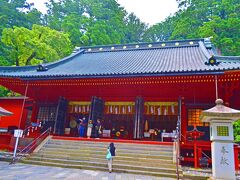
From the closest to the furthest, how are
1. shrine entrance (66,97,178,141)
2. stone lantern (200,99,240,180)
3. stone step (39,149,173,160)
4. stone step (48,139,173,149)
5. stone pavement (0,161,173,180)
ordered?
stone lantern (200,99,240,180) → stone pavement (0,161,173,180) → stone step (39,149,173,160) → stone step (48,139,173,149) → shrine entrance (66,97,178,141)

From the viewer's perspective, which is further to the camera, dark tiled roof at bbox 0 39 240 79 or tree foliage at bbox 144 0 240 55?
tree foliage at bbox 144 0 240 55

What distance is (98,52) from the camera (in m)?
20.7

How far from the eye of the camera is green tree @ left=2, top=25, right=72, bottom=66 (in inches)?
732

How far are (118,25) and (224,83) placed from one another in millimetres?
26964

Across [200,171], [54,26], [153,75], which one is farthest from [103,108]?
[54,26]

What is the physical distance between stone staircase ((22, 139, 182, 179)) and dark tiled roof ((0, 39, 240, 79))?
3863 mm

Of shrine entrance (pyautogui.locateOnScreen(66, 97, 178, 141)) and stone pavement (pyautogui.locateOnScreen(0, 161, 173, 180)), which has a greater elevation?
shrine entrance (pyautogui.locateOnScreen(66, 97, 178, 141))

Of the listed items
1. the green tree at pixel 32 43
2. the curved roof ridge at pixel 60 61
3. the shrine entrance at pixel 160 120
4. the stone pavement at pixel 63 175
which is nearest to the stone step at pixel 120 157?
the stone pavement at pixel 63 175

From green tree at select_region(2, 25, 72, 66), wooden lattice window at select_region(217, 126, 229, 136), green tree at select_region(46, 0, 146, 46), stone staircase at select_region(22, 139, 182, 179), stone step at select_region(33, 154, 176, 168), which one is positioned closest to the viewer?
wooden lattice window at select_region(217, 126, 229, 136)

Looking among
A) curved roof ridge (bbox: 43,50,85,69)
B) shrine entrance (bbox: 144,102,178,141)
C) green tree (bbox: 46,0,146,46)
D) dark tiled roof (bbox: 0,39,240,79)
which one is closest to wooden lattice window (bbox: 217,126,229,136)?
dark tiled roof (bbox: 0,39,240,79)

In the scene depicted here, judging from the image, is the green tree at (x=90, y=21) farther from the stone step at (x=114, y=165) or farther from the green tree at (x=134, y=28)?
the stone step at (x=114, y=165)

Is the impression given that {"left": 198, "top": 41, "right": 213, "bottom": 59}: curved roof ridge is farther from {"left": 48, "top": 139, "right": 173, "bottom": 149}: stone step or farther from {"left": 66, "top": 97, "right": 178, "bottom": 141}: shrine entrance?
{"left": 48, "top": 139, "right": 173, "bottom": 149}: stone step

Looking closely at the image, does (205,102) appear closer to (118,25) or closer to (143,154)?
(143,154)

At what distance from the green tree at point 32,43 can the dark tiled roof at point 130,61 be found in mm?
2868
